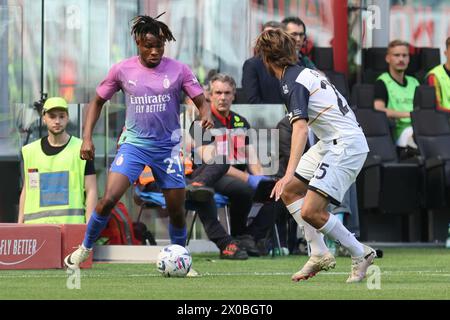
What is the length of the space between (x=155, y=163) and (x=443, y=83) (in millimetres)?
6455

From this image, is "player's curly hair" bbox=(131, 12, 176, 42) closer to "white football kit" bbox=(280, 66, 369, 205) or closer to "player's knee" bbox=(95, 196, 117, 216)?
"player's knee" bbox=(95, 196, 117, 216)

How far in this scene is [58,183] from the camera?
47.5ft

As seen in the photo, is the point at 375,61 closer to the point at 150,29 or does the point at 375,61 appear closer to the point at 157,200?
the point at 157,200

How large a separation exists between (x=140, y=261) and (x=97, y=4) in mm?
3555

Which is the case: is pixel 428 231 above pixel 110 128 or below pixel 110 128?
below

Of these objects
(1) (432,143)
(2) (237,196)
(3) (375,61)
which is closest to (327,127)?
(2) (237,196)

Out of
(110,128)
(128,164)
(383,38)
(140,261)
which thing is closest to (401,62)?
(383,38)

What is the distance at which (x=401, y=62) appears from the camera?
1823cm

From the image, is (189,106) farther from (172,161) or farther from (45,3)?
(172,161)

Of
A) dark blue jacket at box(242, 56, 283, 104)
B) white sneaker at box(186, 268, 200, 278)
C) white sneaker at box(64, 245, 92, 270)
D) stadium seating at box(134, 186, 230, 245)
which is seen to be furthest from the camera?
dark blue jacket at box(242, 56, 283, 104)

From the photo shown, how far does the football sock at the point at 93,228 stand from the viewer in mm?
12562

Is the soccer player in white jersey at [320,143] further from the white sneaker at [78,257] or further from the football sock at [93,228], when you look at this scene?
the white sneaker at [78,257]

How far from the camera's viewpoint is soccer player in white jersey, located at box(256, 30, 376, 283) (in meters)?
11.4

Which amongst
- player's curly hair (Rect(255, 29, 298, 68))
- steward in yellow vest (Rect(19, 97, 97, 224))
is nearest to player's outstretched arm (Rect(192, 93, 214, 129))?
player's curly hair (Rect(255, 29, 298, 68))
